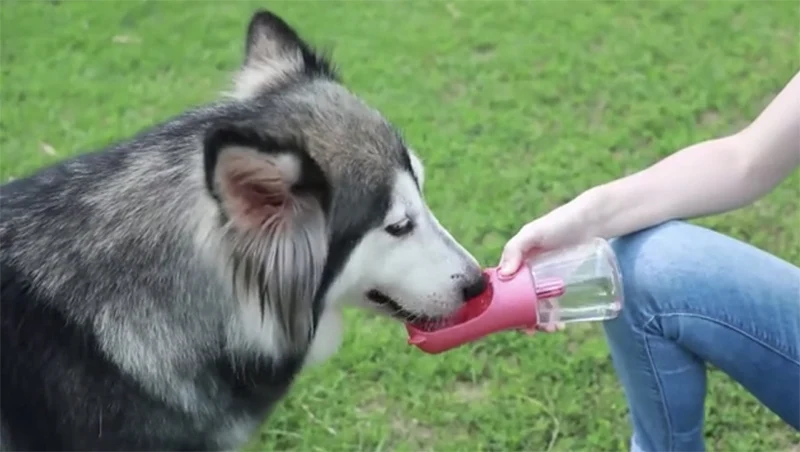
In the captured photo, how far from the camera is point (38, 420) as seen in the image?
6.33 ft

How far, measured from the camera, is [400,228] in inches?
75.8

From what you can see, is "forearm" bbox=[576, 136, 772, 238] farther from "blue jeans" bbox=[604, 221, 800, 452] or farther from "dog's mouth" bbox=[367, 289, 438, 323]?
"dog's mouth" bbox=[367, 289, 438, 323]

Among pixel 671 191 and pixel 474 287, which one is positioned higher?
pixel 671 191

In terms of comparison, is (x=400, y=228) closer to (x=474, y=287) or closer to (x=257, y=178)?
(x=474, y=287)

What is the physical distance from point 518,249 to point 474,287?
14 cm

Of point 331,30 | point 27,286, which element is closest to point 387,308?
point 27,286

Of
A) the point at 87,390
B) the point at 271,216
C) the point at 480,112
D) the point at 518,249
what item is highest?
the point at 271,216

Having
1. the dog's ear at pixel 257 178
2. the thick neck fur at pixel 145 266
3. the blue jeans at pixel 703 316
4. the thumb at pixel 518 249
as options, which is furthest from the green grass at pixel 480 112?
the dog's ear at pixel 257 178

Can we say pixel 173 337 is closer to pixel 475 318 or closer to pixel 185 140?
pixel 185 140

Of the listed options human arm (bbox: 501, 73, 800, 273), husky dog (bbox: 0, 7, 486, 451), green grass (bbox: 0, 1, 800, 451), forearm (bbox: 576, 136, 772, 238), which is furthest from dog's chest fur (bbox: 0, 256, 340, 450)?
green grass (bbox: 0, 1, 800, 451)

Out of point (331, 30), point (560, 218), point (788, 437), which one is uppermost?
point (560, 218)

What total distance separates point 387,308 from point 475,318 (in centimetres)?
18

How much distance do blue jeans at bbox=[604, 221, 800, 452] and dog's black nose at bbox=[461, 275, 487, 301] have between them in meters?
0.29

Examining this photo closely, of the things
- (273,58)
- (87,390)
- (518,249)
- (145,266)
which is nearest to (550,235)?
(518,249)
